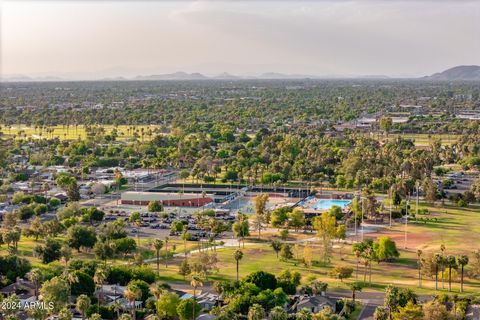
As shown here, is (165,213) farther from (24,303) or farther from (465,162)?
(465,162)

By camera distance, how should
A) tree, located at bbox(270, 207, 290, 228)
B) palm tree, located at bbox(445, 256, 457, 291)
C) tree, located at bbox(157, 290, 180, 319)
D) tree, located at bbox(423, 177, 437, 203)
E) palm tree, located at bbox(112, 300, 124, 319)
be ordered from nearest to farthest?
palm tree, located at bbox(112, 300, 124, 319) → tree, located at bbox(157, 290, 180, 319) → palm tree, located at bbox(445, 256, 457, 291) → tree, located at bbox(270, 207, 290, 228) → tree, located at bbox(423, 177, 437, 203)

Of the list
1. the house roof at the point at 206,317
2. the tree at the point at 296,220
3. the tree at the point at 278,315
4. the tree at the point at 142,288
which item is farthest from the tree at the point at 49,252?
the tree at the point at 296,220

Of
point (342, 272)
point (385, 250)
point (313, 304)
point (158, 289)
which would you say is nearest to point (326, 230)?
point (385, 250)

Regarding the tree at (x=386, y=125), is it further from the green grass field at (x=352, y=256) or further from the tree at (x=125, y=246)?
the tree at (x=125, y=246)

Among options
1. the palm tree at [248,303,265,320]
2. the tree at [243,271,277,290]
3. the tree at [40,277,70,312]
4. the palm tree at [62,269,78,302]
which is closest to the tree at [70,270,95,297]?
the palm tree at [62,269,78,302]

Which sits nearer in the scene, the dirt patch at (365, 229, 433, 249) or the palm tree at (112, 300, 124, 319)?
the palm tree at (112, 300, 124, 319)

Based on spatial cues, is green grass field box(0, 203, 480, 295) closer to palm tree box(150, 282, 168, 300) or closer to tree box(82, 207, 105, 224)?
palm tree box(150, 282, 168, 300)

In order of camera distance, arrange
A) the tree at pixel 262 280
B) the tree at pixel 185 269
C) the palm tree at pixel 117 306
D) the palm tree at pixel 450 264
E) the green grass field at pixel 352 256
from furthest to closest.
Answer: the green grass field at pixel 352 256 < the tree at pixel 185 269 < the palm tree at pixel 450 264 < the tree at pixel 262 280 < the palm tree at pixel 117 306
